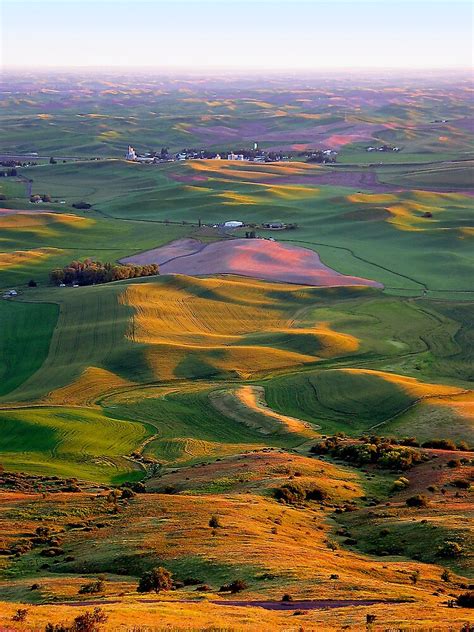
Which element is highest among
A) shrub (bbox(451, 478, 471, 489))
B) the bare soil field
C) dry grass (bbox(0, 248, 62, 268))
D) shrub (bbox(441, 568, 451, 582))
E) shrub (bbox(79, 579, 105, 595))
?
shrub (bbox(79, 579, 105, 595))

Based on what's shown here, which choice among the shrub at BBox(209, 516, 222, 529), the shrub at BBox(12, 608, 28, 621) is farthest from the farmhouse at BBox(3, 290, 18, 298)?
the shrub at BBox(12, 608, 28, 621)

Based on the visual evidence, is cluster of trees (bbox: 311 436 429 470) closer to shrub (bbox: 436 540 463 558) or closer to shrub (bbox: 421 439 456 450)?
shrub (bbox: 421 439 456 450)

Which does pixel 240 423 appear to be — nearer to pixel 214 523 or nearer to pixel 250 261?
pixel 214 523

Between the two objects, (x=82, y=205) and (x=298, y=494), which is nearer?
(x=298, y=494)

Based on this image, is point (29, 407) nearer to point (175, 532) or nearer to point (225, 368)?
point (225, 368)

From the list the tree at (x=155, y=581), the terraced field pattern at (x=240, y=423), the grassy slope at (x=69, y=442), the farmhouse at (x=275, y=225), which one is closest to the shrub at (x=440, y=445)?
the terraced field pattern at (x=240, y=423)

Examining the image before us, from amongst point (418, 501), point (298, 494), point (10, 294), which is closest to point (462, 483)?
point (418, 501)

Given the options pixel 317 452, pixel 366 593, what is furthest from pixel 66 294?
pixel 366 593
